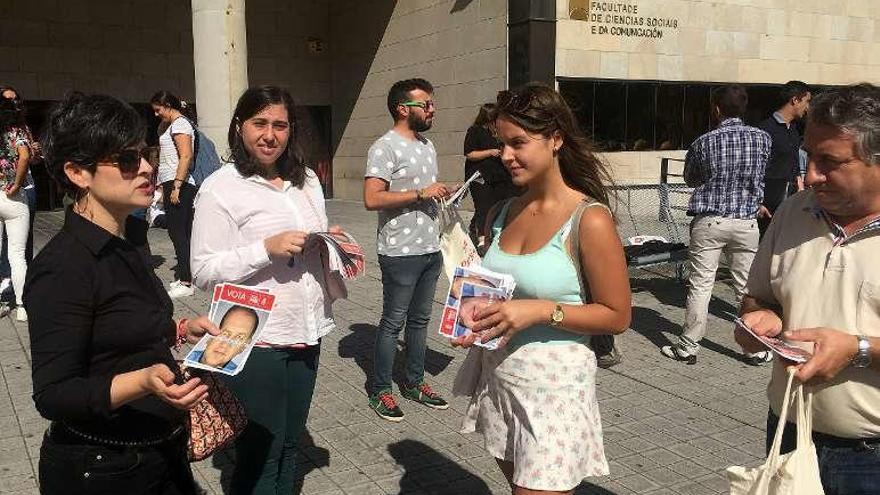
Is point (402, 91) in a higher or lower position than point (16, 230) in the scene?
higher

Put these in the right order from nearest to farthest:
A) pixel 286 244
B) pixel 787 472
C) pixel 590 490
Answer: pixel 787 472, pixel 286 244, pixel 590 490

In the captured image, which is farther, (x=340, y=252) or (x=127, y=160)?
(x=340, y=252)

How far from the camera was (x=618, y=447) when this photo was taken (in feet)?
13.7

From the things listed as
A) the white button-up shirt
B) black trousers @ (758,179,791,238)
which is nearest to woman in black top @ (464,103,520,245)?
black trousers @ (758,179,791,238)

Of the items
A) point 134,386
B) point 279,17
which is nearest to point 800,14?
point 279,17

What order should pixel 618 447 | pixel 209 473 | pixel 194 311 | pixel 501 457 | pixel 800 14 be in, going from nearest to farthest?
pixel 501 457, pixel 209 473, pixel 618 447, pixel 194 311, pixel 800 14

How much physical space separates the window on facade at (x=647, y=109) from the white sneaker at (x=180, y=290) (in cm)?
864

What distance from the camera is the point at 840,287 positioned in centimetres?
200

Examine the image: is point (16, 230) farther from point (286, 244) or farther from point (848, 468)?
point (848, 468)

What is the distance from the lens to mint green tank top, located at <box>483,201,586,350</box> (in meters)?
2.37

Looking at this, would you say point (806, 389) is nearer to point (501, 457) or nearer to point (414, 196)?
point (501, 457)

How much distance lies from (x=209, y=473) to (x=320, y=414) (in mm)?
942

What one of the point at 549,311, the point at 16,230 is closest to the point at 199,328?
the point at 549,311

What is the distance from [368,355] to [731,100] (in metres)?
3.63
